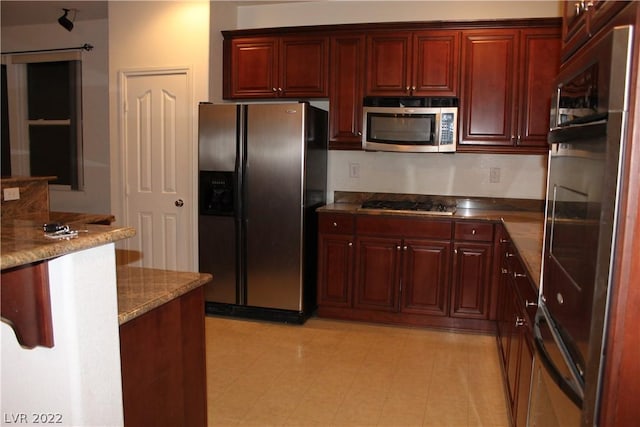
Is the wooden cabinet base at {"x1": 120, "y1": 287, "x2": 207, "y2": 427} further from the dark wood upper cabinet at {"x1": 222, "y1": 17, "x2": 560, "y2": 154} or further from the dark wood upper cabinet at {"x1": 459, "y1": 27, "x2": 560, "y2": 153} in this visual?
the dark wood upper cabinet at {"x1": 459, "y1": 27, "x2": 560, "y2": 153}

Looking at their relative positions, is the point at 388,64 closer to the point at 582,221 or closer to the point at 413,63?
the point at 413,63

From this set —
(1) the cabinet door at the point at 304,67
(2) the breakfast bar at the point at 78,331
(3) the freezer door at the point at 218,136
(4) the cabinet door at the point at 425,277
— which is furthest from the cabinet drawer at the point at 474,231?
(2) the breakfast bar at the point at 78,331

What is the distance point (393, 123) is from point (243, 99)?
1.33m

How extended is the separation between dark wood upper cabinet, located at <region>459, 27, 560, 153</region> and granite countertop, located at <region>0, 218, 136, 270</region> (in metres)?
3.15

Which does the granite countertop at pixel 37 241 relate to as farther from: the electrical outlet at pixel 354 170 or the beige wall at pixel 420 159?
the electrical outlet at pixel 354 170

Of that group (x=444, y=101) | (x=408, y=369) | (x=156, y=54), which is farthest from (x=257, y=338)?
(x=156, y=54)

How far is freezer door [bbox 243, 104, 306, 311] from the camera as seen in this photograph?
12.9ft

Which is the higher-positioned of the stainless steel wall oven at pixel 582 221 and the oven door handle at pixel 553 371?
the stainless steel wall oven at pixel 582 221

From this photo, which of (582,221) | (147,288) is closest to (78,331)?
(147,288)

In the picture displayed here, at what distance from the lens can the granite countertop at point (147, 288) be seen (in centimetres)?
161

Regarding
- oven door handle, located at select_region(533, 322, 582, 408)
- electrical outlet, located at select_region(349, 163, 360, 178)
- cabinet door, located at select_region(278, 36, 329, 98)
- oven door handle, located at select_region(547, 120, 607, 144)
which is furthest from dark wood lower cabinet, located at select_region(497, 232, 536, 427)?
cabinet door, located at select_region(278, 36, 329, 98)

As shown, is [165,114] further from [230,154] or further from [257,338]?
[257,338]

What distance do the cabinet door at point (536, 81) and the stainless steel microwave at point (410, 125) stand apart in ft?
1.62

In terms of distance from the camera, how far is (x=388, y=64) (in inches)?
161
